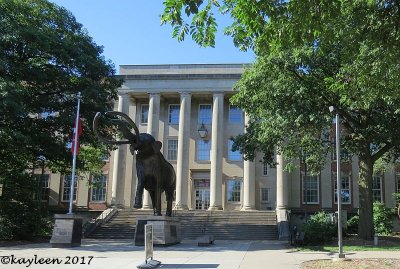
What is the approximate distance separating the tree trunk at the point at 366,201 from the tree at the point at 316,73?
56mm

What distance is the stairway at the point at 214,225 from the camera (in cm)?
3284

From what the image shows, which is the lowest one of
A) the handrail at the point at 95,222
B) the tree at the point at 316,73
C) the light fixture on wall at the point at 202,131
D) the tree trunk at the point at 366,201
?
the handrail at the point at 95,222

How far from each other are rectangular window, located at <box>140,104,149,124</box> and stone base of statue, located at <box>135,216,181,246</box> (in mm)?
28949

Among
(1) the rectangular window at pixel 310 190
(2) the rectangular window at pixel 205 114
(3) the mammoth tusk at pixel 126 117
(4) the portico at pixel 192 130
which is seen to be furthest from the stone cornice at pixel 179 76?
(3) the mammoth tusk at pixel 126 117

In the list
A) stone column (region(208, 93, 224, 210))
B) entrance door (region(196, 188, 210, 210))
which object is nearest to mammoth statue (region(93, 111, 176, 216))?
stone column (region(208, 93, 224, 210))

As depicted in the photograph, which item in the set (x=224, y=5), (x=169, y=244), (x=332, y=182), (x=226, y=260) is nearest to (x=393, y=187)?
(x=332, y=182)

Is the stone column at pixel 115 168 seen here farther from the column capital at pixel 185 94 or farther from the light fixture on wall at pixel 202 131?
the light fixture on wall at pixel 202 131

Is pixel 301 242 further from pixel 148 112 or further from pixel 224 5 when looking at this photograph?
pixel 148 112

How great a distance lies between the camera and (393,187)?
4756 cm

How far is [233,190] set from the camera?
47469mm

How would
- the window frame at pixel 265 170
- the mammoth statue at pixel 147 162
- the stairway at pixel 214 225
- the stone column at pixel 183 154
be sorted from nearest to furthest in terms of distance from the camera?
the mammoth statue at pixel 147 162, the stairway at pixel 214 225, the stone column at pixel 183 154, the window frame at pixel 265 170

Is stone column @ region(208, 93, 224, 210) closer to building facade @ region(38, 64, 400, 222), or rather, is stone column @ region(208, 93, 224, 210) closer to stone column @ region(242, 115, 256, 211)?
building facade @ region(38, 64, 400, 222)

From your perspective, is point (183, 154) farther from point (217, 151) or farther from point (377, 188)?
point (377, 188)

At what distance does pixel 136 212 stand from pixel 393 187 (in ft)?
83.8
